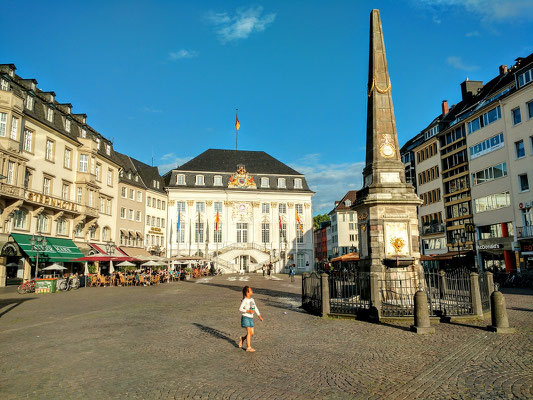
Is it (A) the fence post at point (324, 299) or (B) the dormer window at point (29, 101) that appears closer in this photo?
(A) the fence post at point (324, 299)

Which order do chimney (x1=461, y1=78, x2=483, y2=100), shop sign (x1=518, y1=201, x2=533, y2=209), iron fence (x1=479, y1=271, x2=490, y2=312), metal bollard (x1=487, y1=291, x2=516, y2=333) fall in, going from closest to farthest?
metal bollard (x1=487, y1=291, x2=516, y2=333)
iron fence (x1=479, y1=271, x2=490, y2=312)
shop sign (x1=518, y1=201, x2=533, y2=209)
chimney (x1=461, y1=78, x2=483, y2=100)

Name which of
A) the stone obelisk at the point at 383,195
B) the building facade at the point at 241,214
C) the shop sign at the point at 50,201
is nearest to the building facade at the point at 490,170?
the building facade at the point at 241,214

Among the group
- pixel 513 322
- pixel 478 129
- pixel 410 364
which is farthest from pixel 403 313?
pixel 478 129

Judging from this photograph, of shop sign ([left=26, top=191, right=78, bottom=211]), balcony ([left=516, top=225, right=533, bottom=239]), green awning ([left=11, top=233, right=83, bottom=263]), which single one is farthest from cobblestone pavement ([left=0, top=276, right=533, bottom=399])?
balcony ([left=516, top=225, right=533, bottom=239])

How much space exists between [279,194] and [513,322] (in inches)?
2223

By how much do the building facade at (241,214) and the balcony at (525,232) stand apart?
31.8m

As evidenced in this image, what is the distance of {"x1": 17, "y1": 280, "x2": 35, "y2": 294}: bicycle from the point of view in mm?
25266

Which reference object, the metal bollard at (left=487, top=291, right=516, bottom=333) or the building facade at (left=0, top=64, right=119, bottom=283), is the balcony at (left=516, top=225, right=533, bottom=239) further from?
the building facade at (left=0, top=64, right=119, bottom=283)

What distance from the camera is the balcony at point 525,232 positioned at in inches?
1393

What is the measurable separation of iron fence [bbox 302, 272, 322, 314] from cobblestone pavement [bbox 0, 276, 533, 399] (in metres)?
1.21

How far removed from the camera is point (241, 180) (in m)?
67.3

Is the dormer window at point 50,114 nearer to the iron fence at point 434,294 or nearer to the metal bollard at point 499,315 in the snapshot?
the iron fence at point 434,294

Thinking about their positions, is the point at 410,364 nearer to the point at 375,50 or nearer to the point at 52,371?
the point at 52,371

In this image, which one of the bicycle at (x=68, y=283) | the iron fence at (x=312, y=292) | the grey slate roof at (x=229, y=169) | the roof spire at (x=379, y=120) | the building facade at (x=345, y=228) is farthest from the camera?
the building facade at (x=345, y=228)
